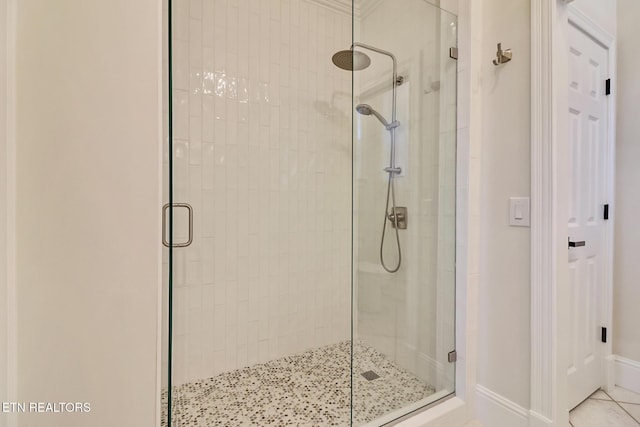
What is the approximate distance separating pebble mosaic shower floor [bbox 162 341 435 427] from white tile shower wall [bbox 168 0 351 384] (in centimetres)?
16

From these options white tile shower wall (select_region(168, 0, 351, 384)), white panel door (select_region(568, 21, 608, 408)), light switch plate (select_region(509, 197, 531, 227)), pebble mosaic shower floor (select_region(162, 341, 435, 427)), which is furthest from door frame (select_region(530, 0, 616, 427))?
white tile shower wall (select_region(168, 0, 351, 384))

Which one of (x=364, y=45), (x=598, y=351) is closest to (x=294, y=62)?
(x=364, y=45)

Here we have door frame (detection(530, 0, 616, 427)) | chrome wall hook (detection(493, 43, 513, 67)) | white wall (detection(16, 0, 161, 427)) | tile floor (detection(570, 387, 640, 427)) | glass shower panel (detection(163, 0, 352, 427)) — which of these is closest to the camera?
white wall (detection(16, 0, 161, 427))

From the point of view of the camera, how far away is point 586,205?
5.42 ft

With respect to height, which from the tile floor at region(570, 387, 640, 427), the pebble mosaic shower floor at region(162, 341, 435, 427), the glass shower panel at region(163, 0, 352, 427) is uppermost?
the glass shower panel at region(163, 0, 352, 427)

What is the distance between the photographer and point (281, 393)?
1664 mm

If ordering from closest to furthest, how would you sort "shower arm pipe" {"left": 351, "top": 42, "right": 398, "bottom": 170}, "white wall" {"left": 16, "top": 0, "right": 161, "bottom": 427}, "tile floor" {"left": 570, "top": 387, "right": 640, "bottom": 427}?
"white wall" {"left": 16, "top": 0, "right": 161, "bottom": 427} < "tile floor" {"left": 570, "top": 387, "right": 640, "bottom": 427} < "shower arm pipe" {"left": 351, "top": 42, "right": 398, "bottom": 170}

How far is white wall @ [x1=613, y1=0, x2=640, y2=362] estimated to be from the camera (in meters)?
1.74

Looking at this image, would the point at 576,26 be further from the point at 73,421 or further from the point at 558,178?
the point at 73,421

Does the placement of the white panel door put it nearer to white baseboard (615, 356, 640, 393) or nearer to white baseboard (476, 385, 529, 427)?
white baseboard (615, 356, 640, 393)

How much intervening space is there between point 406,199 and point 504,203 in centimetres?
47

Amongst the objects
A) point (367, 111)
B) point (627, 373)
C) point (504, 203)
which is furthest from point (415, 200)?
point (627, 373)

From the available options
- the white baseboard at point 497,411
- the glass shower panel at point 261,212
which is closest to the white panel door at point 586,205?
the white baseboard at point 497,411

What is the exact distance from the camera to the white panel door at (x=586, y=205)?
157 cm
